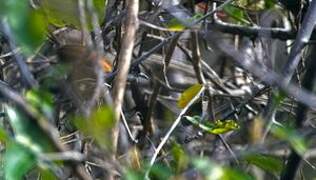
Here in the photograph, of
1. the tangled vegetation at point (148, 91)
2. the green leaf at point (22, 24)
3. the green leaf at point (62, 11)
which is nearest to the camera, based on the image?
the green leaf at point (22, 24)

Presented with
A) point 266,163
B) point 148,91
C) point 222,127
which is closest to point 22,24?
point 222,127

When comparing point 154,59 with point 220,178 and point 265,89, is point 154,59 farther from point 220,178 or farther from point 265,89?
point 220,178

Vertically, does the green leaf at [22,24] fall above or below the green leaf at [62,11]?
above

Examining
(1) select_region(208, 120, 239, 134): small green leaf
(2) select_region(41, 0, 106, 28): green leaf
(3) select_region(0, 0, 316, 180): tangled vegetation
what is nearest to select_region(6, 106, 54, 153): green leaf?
(3) select_region(0, 0, 316, 180): tangled vegetation

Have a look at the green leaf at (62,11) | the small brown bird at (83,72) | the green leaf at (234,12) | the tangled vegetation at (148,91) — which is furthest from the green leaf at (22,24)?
the green leaf at (234,12)

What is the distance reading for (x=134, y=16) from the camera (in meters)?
1.29

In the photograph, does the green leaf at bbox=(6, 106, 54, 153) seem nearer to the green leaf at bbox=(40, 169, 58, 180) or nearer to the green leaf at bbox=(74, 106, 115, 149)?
the green leaf at bbox=(74, 106, 115, 149)

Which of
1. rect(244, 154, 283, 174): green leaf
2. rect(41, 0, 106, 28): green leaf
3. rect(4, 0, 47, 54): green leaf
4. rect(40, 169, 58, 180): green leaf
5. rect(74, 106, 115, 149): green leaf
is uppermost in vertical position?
rect(4, 0, 47, 54): green leaf

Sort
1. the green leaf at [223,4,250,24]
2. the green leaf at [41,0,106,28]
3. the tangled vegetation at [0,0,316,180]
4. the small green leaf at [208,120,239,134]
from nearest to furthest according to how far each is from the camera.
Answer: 1. the tangled vegetation at [0,0,316,180]
2. the green leaf at [41,0,106,28]
3. the small green leaf at [208,120,239,134]
4. the green leaf at [223,4,250,24]

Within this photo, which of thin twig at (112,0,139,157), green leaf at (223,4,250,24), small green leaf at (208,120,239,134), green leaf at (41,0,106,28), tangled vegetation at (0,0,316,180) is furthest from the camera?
green leaf at (223,4,250,24)

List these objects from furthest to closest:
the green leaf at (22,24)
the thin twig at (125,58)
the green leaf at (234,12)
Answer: the green leaf at (234,12) < the thin twig at (125,58) < the green leaf at (22,24)

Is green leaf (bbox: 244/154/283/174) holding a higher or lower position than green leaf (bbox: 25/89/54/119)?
lower

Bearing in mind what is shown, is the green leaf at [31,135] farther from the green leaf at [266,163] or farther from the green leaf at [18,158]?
the green leaf at [266,163]

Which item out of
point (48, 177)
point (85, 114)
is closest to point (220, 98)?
point (48, 177)
